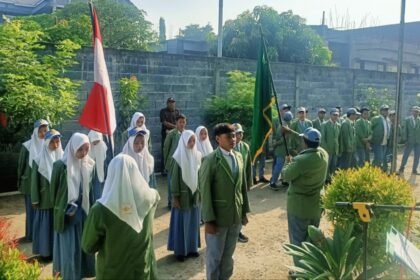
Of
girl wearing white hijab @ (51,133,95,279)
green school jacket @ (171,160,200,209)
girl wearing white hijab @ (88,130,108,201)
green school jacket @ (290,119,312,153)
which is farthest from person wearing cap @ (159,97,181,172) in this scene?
girl wearing white hijab @ (51,133,95,279)

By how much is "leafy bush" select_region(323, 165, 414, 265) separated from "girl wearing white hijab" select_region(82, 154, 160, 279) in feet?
7.81

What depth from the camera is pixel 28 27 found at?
10117 mm

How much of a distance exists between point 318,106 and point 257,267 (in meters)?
10.4

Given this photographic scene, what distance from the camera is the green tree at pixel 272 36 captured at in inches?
817

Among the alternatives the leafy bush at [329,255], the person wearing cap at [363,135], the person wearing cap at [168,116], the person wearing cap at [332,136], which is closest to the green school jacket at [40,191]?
the leafy bush at [329,255]

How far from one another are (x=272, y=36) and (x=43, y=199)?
16.9 m

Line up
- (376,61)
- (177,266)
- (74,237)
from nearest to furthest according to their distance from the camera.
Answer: (74,237), (177,266), (376,61)

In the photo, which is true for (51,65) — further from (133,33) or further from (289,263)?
(133,33)

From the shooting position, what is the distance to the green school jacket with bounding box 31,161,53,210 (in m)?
5.84

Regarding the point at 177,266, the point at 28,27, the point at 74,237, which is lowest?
the point at 177,266

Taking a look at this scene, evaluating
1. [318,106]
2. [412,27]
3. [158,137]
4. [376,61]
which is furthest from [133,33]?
[412,27]

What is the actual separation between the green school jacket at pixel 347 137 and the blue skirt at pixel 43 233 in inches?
292

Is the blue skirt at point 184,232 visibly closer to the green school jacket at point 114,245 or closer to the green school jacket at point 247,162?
the green school jacket at point 247,162

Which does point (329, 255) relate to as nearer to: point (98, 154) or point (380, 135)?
point (98, 154)
